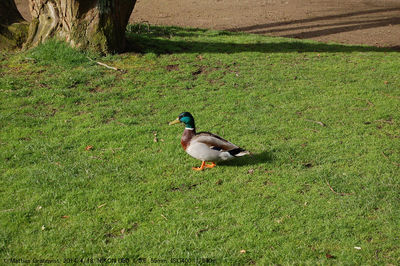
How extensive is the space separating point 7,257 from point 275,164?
10.7ft

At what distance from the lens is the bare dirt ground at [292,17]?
41.4 ft

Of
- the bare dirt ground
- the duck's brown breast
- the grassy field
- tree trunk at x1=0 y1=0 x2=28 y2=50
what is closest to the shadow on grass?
the grassy field

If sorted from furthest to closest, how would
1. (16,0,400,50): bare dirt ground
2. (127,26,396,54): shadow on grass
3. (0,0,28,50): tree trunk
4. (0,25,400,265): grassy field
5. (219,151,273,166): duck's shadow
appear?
(16,0,400,50): bare dirt ground, (127,26,396,54): shadow on grass, (0,0,28,50): tree trunk, (219,151,273,166): duck's shadow, (0,25,400,265): grassy field

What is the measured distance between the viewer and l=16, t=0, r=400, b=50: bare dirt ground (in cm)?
1262

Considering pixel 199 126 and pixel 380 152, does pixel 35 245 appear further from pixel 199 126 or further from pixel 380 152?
pixel 380 152

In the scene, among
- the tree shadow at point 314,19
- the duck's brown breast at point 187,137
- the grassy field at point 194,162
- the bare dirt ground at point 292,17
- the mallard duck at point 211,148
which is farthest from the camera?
the tree shadow at point 314,19

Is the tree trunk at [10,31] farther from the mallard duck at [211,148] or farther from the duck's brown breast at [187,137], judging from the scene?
the mallard duck at [211,148]

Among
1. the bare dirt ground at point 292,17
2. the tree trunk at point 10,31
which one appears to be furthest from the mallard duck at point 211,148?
the bare dirt ground at point 292,17

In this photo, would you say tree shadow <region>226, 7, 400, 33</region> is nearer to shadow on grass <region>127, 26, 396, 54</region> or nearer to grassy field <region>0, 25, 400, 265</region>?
shadow on grass <region>127, 26, 396, 54</region>

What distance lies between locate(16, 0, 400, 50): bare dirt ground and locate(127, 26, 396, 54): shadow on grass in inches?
50.7

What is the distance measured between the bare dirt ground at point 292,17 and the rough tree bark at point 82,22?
4.62 meters

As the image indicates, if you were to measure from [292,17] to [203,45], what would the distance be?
5986 millimetres

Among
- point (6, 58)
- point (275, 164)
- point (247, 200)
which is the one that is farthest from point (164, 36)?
point (247, 200)

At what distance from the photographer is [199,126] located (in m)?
6.09
